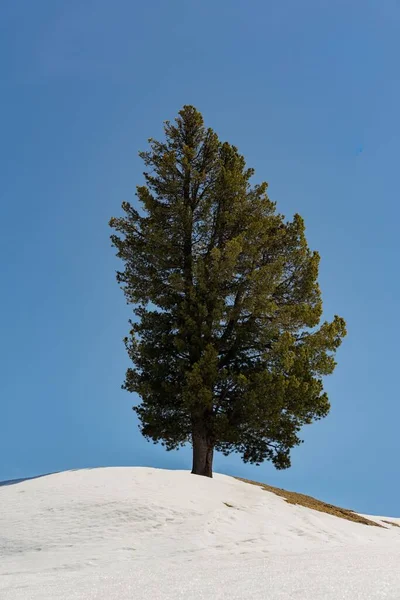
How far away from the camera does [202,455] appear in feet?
64.5

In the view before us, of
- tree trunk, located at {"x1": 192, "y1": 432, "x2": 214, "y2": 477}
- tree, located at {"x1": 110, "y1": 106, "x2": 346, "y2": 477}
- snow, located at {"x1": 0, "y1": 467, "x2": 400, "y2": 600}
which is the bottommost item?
snow, located at {"x1": 0, "y1": 467, "x2": 400, "y2": 600}

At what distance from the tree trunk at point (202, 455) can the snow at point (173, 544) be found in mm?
2022

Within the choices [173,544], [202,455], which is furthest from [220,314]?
[173,544]

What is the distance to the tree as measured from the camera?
1931 cm

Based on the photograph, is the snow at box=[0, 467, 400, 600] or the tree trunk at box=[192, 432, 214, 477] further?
the tree trunk at box=[192, 432, 214, 477]

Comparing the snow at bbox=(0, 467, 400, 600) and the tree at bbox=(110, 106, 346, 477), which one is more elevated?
the tree at bbox=(110, 106, 346, 477)

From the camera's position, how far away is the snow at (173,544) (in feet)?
21.4

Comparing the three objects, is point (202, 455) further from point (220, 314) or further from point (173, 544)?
point (173, 544)

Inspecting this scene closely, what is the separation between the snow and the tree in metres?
2.74

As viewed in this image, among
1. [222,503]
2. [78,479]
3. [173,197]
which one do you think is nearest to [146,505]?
[222,503]

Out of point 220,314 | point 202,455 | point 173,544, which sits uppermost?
point 220,314

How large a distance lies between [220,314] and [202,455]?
519 centimetres

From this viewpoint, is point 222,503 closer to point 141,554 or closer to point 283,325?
point 141,554

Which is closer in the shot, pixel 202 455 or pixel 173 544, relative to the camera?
pixel 173 544
